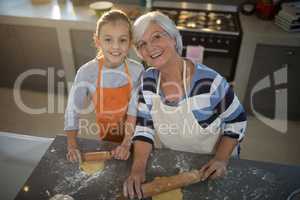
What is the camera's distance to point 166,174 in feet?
2.86

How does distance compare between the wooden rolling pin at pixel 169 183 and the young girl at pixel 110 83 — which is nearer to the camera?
the wooden rolling pin at pixel 169 183

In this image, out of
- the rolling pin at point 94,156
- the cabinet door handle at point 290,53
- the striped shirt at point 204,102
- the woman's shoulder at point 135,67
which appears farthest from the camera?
the cabinet door handle at point 290,53

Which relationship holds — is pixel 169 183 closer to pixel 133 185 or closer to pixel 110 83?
pixel 133 185

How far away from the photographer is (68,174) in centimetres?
87

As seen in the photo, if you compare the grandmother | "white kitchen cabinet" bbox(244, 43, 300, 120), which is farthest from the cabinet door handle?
the grandmother

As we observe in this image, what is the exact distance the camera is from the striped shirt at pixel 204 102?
40.1 inches

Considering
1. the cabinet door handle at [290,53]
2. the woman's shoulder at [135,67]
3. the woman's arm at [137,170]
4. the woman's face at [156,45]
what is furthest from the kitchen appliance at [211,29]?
the woman's arm at [137,170]

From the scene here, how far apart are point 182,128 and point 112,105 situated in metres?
0.31

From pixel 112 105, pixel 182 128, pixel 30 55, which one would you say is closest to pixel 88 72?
pixel 112 105

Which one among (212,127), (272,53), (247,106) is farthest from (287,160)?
(212,127)

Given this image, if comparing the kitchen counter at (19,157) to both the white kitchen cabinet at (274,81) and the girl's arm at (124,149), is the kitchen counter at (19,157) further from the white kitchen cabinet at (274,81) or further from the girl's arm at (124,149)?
the white kitchen cabinet at (274,81)

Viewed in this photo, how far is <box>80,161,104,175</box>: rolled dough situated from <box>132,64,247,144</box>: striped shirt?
165mm

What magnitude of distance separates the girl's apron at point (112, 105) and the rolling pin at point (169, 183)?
0.41 m

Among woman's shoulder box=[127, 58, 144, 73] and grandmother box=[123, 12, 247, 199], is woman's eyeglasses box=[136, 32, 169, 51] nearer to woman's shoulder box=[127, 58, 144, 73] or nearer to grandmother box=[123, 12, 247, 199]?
grandmother box=[123, 12, 247, 199]
